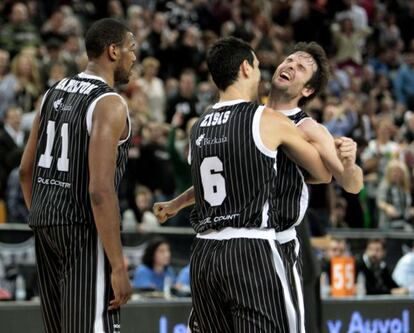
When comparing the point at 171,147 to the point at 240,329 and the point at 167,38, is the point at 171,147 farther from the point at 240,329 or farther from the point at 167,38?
the point at 240,329

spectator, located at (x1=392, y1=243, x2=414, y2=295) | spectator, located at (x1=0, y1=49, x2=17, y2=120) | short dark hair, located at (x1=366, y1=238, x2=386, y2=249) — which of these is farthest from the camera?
spectator, located at (x1=0, y1=49, x2=17, y2=120)

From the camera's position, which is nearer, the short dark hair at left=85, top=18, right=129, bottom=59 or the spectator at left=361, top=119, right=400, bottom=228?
the short dark hair at left=85, top=18, right=129, bottom=59

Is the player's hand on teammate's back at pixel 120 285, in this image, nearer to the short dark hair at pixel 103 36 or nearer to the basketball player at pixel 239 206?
the basketball player at pixel 239 206

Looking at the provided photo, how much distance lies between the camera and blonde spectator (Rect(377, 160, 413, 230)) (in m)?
15.1

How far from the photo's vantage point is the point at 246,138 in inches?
232

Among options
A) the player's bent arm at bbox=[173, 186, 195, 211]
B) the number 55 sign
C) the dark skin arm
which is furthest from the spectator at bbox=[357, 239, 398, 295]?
the dark skin arm

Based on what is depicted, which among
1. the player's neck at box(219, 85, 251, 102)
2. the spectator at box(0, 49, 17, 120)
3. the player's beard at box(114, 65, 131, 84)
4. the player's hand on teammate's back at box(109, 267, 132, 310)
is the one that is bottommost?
the player's hand on teammate's back at box(109, 267, 132, 310)

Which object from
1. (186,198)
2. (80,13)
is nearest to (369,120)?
(80,13)

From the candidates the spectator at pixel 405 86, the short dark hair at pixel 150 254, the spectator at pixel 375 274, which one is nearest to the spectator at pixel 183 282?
the short dark hair at pixel 150 254

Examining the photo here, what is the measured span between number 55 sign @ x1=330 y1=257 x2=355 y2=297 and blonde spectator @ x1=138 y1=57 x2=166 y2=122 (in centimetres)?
484

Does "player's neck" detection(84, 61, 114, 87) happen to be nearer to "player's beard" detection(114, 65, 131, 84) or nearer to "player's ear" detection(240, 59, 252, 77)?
"player's beard" detection(114, 65, 131, 84)

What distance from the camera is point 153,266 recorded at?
1109 cm

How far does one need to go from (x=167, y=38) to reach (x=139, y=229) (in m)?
6.13

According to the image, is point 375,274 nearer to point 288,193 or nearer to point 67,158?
point 288,193
